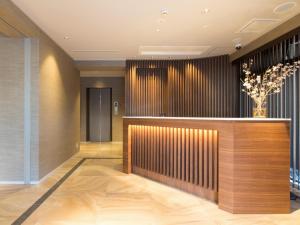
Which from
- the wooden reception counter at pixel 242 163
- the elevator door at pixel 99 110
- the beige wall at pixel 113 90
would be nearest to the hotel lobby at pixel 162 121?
the wooden reception counter at pixel 242 163

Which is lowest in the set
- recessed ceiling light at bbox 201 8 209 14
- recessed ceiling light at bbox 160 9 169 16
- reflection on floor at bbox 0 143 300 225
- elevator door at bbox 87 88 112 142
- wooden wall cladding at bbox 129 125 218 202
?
reflection on floor at bbox 0 143 300 225

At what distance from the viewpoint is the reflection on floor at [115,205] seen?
332 cm

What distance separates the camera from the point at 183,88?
26.4 feet

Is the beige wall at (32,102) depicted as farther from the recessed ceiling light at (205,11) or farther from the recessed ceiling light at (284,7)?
the recessed ceiling light at (284,7)

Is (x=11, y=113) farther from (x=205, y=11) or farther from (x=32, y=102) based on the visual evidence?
(x=205, y=11)

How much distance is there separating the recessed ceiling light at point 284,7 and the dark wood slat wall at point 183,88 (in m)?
3.24

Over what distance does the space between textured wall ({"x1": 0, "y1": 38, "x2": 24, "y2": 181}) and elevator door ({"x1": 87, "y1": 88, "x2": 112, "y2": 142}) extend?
7.06 meters

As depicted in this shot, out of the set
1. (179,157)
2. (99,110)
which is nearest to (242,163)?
(179,157)

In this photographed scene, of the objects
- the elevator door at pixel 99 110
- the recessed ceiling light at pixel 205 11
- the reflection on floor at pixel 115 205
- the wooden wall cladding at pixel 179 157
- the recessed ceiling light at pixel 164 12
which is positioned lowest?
the reflection on floor at pixel 115 205

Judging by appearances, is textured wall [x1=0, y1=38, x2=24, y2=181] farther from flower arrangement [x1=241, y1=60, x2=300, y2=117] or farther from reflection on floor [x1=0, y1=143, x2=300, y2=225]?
flower arrangement [x1=241, y1=60, x2=300, y2=117]

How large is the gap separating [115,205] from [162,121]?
5.96ft

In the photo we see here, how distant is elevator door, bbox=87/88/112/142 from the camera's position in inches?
476

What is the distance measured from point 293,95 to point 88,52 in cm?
519

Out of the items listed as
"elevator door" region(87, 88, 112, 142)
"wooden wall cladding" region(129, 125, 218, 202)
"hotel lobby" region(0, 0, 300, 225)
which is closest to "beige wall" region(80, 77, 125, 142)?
"elevator door" region(87, 88, 112, 142)
